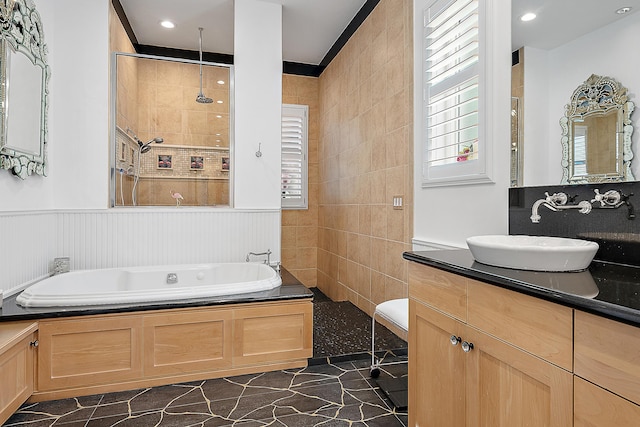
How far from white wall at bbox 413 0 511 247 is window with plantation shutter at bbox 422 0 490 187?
0.06m

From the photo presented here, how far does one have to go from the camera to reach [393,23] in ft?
10.1

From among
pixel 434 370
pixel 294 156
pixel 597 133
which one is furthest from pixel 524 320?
pixel 294 156

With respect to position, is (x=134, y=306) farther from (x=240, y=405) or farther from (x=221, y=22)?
(x=221, y=22)

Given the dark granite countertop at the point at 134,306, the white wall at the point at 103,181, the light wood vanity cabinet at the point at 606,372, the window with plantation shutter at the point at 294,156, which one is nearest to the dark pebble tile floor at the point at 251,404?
the dark granite countertop at the point at 134,306

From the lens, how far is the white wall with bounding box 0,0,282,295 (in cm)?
290

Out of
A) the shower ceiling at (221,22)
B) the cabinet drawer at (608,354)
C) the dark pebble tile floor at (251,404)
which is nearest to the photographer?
the cabinet drawer at (608,354)

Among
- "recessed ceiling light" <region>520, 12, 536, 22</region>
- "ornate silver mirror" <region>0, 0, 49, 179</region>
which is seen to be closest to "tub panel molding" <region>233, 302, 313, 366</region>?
"ornate silver mirror" <region>0, 0, 49, 179</region>

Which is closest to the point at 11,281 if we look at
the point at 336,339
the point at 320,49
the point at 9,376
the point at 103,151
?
the point at 9,376

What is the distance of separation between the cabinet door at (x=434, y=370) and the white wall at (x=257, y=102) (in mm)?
2184

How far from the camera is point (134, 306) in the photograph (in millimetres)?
2250

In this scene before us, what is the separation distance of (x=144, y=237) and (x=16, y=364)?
143cm

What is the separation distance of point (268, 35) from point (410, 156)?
1.79 metres

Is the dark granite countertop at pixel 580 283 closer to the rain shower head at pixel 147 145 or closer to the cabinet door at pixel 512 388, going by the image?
the cabinet door at pixel 512 388

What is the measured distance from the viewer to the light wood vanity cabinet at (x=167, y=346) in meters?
2.16
